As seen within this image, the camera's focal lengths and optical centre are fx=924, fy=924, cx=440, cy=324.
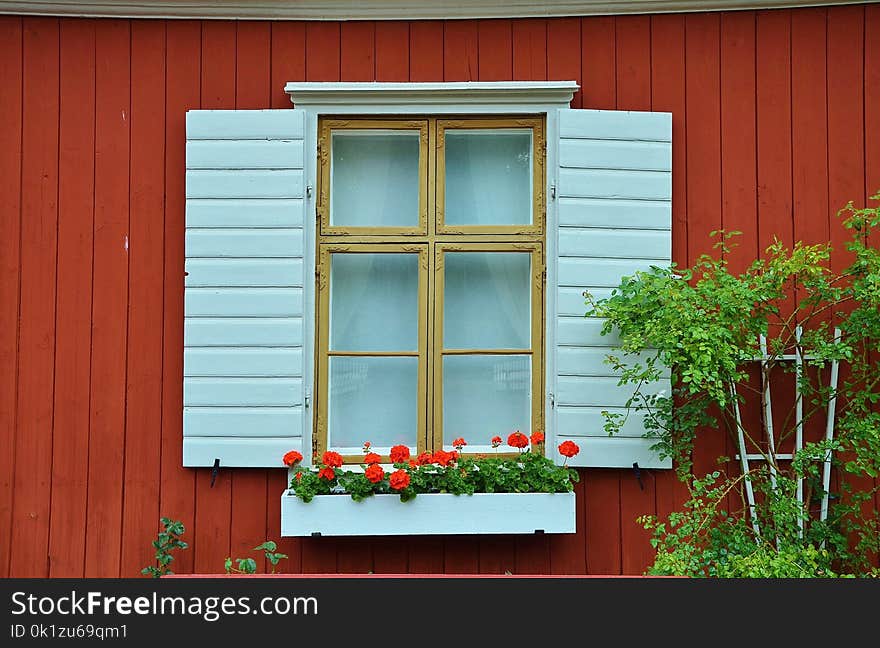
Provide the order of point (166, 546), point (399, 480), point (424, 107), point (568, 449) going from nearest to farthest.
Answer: point (399, 480) → point (568, 449) → point (166, 546) → point (424, 107)

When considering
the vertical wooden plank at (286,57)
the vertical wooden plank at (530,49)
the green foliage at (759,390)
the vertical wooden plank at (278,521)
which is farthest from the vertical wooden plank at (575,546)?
the vertical wooden plank at (286,57)

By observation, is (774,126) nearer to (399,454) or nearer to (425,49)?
(425,49)

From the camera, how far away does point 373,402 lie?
3809 millimetres

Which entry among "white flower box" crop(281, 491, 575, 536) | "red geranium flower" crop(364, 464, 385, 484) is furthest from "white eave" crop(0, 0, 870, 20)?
"white flower box" crop(281, 491, 575, 536)

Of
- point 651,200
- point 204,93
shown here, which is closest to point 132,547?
point 204,93

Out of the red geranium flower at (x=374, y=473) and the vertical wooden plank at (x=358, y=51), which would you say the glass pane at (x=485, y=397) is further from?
the vertical wooden plank at (x=358, y=51)

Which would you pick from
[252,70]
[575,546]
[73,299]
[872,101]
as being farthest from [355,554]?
[872,101]

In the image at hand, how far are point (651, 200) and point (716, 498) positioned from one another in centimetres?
122

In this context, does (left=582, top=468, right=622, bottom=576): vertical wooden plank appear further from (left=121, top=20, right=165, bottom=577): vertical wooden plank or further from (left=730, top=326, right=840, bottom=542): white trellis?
(left=121, top=20, right=165, bottom=577): vertical wooden plank

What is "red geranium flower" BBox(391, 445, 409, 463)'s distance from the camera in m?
3.53

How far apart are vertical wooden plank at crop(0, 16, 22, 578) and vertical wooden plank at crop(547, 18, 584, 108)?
86.9 inches

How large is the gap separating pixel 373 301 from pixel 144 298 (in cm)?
94

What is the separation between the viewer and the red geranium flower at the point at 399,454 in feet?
11.6
